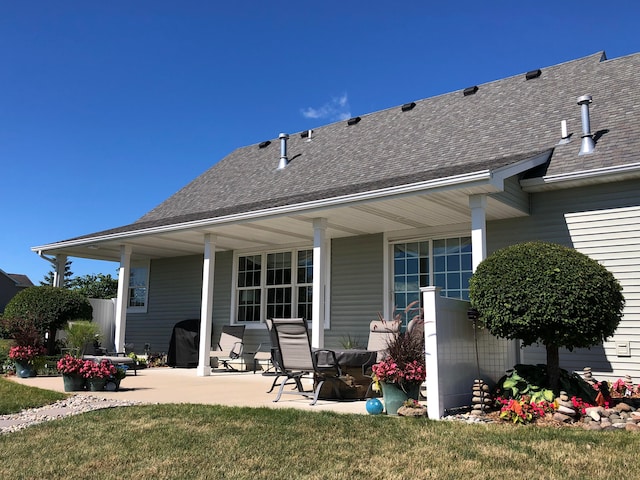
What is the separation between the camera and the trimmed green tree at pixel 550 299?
18.4 feet

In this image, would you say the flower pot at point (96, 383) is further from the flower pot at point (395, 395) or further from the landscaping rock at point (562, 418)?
the landscaping rock at point (562, 418)

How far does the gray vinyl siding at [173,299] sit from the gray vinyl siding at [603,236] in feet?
25.3

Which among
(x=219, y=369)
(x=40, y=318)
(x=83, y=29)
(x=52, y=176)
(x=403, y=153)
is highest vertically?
(x=83, y=29)

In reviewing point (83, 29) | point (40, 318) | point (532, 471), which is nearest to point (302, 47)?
point (83, 29)

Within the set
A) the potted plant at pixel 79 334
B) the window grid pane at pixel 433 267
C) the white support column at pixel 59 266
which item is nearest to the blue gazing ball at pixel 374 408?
the window grid pane at pixel 433 267

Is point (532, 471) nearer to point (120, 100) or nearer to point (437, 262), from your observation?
point (437, 262)

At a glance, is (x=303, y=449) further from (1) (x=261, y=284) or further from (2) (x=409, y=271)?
(1) (x=261, y=284)

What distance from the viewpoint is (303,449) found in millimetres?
4441

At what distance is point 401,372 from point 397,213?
3795mm

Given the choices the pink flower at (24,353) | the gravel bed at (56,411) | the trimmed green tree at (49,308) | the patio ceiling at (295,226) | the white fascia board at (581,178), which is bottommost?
the gravel bed at (56,411)

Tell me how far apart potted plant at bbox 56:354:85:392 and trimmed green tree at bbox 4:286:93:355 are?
3956 millimetres

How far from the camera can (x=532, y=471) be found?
3.76 m

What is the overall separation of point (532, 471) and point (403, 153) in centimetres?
831

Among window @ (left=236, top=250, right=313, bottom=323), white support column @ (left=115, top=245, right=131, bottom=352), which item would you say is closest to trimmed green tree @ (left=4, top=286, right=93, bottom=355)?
white support column @ (left=115, top=245, right=131, bottom=352)
